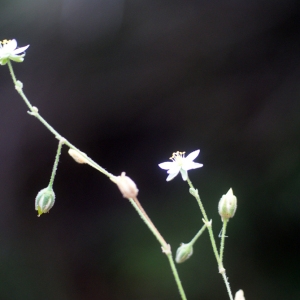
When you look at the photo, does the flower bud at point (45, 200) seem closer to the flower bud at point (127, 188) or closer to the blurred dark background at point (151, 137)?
the flower bud at point (127, 188)

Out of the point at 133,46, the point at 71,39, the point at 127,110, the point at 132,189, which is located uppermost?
the point at 71,39

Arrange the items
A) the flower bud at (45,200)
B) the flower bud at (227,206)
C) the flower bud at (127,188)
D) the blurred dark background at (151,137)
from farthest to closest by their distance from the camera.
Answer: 1. the blurred dark background at (151,137)
2. the flower bud at (45,200)
3. the flower bud at (227,206)
4. the flower bud at (127,188)

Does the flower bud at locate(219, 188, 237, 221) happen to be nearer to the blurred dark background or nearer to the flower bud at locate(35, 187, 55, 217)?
the flower bud at locate(35, 187, 55, 217)

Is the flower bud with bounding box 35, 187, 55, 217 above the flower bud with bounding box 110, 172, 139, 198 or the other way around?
above

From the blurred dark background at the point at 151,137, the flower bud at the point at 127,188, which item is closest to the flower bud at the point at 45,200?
the flower bud at the point at 127,188

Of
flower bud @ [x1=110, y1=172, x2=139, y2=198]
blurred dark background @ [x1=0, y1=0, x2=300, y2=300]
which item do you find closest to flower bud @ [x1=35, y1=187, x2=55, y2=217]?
flower bud @ [x1=110, y1=172, x2=139, y2=198]

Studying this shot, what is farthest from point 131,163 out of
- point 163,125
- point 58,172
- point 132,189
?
point 132,189

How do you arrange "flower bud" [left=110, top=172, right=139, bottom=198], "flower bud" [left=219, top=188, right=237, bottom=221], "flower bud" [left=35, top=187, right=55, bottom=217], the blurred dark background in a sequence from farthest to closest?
the blurred dark background < "flower bud" [left=35, top=187, right=55, bottom=217] < "flower bud" [left=219, top=188, right=237, bottom=221] < "flower bud" [left=110, top=172, right=139, bottom=198]

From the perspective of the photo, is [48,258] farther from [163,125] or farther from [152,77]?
[152,77]

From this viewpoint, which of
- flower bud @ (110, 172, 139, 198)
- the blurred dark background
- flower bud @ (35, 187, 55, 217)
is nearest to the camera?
flower bud @ (110, 172, 139, 198)
